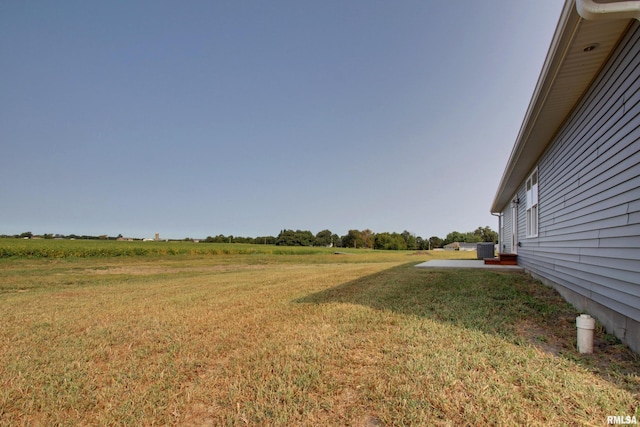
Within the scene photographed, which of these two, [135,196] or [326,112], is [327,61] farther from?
[135,196]

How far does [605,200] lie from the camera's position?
3.37 m

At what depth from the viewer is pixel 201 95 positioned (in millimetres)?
16875

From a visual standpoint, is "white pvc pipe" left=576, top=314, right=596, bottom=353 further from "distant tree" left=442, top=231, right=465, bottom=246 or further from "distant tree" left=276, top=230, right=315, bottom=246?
"distant tree" left=442, top=231, right=465, bottom=246

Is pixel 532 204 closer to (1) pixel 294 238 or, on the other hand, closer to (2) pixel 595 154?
(2) pixel 595 154

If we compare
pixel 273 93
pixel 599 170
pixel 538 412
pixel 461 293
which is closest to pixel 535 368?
pixel 538 412

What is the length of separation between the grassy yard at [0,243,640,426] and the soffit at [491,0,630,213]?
2943 millimetres

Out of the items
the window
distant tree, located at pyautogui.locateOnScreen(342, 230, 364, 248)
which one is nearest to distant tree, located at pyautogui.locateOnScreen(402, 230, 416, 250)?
distant tree, located at pyautogui.locateOnScreen(342, 230, 364, 248)

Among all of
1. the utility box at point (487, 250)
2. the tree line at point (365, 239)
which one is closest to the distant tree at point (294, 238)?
the tree line at point (365, 239)

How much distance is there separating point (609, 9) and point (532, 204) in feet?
21.5

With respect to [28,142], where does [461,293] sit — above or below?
below

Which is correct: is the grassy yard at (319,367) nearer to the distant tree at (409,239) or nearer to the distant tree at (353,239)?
the distant tree at (353,239)

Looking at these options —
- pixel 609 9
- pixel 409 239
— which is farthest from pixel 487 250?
pixel 409 239

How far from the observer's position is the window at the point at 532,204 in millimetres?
7461

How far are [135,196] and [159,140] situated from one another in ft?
55.5
